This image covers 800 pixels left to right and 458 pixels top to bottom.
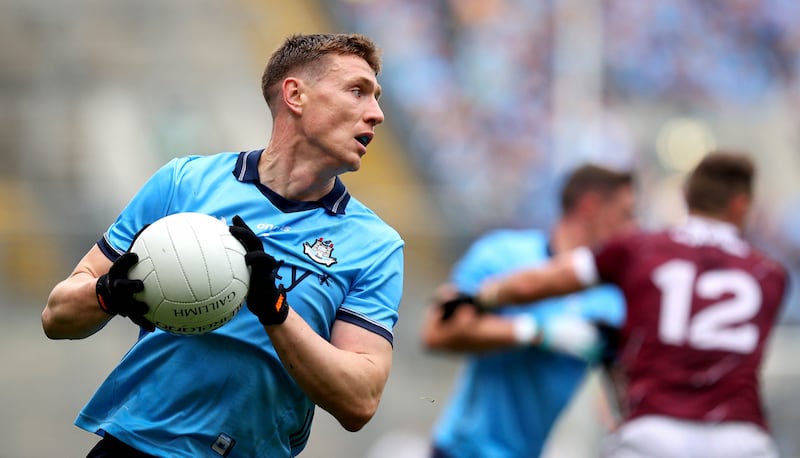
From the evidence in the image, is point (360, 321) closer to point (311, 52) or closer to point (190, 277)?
point (190, 277)

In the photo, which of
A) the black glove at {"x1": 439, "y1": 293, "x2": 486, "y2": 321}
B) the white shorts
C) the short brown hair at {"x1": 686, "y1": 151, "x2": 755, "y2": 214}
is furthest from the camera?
the black glove at {"x1": 439, "y1": 293, "x2": 486, "y2": 321}

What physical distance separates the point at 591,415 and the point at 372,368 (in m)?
6.41

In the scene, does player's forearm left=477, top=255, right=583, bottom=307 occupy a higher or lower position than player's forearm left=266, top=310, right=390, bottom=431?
lower

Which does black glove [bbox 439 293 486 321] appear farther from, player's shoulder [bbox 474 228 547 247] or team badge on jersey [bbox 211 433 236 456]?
team badge on jersey [bbox 211 433 236 456]

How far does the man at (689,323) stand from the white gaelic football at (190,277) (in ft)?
8.45

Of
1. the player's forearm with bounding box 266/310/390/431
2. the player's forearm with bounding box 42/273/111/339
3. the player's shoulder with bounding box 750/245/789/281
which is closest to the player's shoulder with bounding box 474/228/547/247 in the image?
the player's shoulder with bounding box 750/245/789/281

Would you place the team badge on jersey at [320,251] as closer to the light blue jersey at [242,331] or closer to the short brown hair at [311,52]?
the light blue jersey at [242,331]

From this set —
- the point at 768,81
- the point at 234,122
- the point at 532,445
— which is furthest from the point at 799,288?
the point at 532,445

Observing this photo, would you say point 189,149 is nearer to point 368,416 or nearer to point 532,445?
point 532,445

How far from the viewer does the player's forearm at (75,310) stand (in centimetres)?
367

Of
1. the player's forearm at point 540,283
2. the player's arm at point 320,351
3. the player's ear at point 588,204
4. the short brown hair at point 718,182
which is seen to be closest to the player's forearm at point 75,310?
the player's arm at point 320,351

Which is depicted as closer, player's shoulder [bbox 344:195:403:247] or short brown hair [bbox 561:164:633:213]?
player's shoulder [bbox 344:195:403:247]

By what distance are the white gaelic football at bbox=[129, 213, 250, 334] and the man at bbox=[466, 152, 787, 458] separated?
2.58 meters

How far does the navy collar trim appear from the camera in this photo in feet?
13.2
